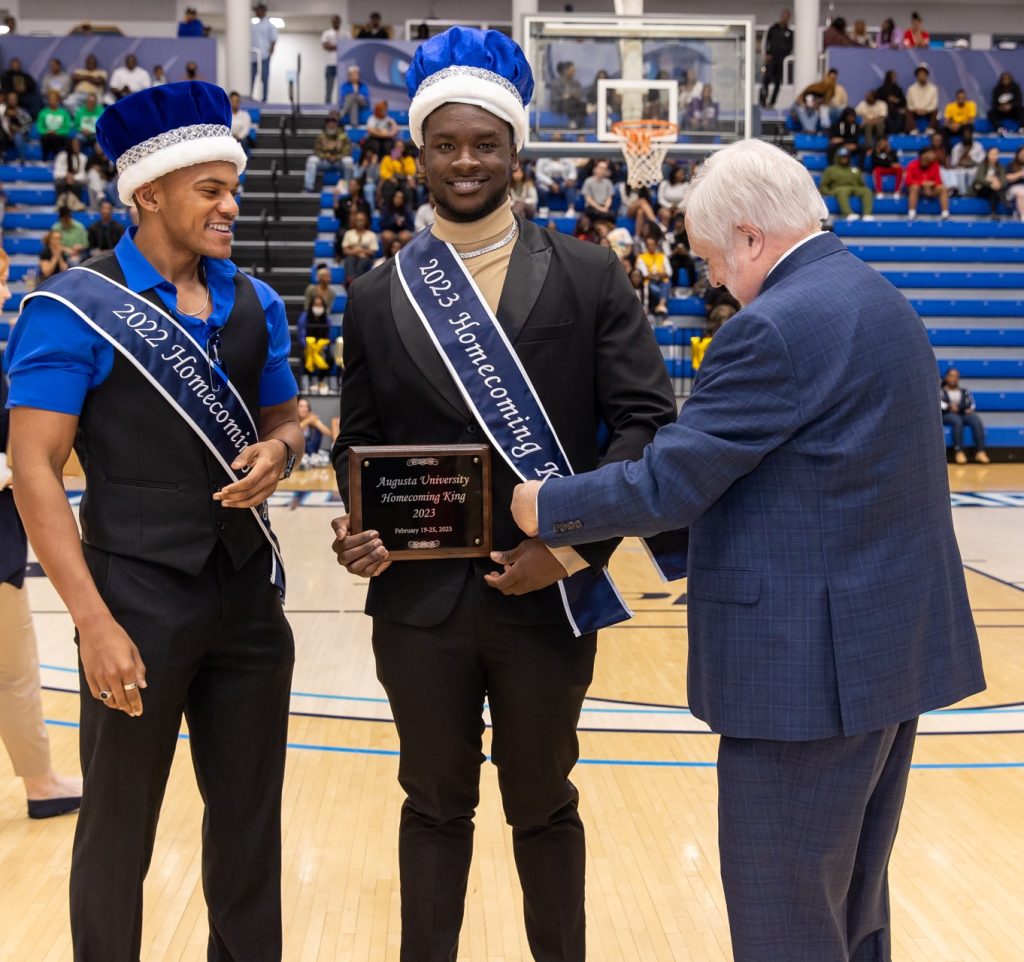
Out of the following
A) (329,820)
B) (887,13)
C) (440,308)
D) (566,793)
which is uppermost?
(887,13)

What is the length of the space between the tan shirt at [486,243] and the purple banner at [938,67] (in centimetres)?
1940

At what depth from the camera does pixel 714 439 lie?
1.95 m

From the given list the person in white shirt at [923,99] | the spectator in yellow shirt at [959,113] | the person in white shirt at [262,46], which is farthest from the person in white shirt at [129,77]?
the spectator in yellow shirt at [959,113]

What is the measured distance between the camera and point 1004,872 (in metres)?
3.34

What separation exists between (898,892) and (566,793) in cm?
122

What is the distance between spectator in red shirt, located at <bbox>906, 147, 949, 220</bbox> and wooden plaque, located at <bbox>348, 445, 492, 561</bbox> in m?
16.1

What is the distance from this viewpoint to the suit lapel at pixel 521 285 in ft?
7.85

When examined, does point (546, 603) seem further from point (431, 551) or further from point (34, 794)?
point (34, 794)

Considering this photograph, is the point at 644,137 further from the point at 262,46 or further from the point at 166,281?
the point at 262,46

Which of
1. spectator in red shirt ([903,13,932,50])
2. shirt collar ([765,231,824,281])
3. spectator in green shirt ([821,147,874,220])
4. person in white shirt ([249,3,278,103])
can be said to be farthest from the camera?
person in white shirt ([249,3,278,103])

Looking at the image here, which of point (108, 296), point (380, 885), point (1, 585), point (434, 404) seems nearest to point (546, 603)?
point (434, 404)

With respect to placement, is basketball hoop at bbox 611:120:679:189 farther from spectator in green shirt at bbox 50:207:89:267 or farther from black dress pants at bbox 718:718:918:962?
black dress pants at bbox 718:718:918:962

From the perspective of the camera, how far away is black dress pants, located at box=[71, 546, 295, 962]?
229 centimetres

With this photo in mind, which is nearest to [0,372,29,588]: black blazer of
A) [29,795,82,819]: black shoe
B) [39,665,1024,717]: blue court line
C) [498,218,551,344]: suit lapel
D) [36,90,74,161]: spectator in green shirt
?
[29,795,82,819]: black shoe
